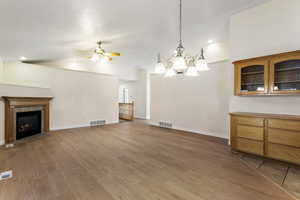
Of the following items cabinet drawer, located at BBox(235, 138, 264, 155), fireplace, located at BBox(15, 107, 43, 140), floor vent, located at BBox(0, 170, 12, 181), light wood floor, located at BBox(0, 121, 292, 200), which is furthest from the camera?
fireplace, located at BBox(15, 107, 43, 140)

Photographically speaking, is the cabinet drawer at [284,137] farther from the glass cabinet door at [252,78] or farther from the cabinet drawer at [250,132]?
the glass cabinet door at [252,78]

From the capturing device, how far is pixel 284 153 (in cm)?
260

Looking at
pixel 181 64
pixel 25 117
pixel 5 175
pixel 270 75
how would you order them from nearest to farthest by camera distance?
pixel 5 175, pixel 181 64, pixel 270 75, pixel 25 117

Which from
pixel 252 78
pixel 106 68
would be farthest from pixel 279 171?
pixel 106 68

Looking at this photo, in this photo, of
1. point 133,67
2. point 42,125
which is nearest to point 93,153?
point 42,125

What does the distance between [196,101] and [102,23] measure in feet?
13.0

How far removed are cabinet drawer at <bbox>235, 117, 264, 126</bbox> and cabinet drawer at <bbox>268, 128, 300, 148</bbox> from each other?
0.69 ft

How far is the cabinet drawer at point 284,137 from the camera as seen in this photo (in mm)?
2499

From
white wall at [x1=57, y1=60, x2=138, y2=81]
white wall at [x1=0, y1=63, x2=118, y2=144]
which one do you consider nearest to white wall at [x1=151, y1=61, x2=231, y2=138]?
white wall at [x1=0, y1=63, x2=118, y2=144]

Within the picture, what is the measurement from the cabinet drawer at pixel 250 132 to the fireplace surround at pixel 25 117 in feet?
19.6

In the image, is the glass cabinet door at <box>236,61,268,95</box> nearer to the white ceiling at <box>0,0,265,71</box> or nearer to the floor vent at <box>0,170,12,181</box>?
the white ceiling at <box>0,0,265,71</box>

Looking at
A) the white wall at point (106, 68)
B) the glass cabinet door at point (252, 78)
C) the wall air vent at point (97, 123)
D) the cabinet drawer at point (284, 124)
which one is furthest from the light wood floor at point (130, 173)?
the white wall at point (106, 68)

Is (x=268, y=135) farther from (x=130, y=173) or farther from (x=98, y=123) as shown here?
(x=98, y=123)

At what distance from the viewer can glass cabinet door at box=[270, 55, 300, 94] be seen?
275 cm
